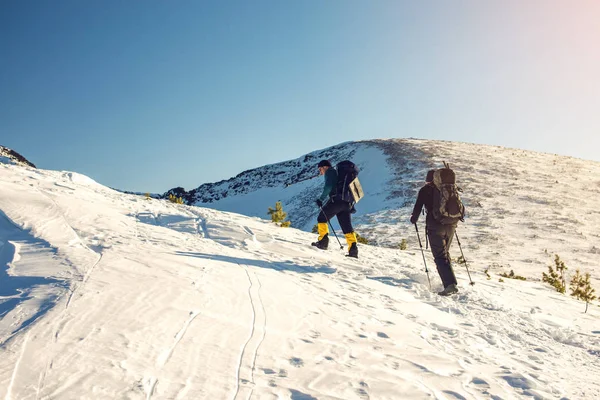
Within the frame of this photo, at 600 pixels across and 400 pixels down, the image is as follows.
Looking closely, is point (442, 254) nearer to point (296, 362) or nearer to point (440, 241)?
point (440, 241)

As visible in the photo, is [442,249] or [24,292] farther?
[442,249]

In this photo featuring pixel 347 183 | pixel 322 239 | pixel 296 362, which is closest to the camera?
pixel 296 362

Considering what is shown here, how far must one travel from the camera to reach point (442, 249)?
620 centimetres

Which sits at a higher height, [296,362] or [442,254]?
[442,254]

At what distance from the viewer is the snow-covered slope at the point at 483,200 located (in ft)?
52.3

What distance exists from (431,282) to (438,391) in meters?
4.44

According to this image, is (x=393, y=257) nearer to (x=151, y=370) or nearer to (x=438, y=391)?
(x=438, y=391)

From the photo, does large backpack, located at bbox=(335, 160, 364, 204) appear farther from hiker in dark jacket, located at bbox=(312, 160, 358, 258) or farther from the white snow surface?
the white snow surface

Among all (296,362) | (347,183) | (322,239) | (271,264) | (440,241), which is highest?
(347,183)

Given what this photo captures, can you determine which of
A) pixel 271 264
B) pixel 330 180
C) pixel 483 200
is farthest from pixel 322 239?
pixel 483 200

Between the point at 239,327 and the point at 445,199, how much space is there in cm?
412

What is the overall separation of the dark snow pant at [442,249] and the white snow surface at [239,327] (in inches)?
13.1

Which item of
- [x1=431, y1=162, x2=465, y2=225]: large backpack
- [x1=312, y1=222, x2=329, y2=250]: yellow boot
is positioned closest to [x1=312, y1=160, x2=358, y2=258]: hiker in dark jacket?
[x1=312, y1=222, x2=329, y2=250]: yellow boot

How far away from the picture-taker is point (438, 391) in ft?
8.63
